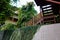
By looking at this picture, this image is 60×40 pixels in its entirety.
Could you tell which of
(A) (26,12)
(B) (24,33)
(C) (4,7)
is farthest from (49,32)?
(A) (26,12)

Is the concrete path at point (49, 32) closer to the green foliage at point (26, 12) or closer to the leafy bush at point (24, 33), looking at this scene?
the leafy bush at point (24, 33)

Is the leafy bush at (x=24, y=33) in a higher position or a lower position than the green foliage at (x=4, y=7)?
lower

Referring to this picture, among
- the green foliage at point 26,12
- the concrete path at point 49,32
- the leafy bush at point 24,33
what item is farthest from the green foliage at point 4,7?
the concrete path at point 49,32

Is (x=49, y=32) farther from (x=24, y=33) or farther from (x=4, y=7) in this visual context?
(x=4, y=7)

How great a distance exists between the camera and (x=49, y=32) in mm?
A: 5625

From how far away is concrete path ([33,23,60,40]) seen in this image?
5.44 m

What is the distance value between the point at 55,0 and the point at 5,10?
428 centimetres

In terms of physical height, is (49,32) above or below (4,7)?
below

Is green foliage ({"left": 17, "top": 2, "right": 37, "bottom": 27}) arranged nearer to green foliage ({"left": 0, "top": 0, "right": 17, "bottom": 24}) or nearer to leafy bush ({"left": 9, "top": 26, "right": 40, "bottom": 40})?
green foliage ({"left": 0, "top": 0, "right": 17, "bottom": 24})

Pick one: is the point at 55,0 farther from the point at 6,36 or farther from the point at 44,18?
the point at 6,36

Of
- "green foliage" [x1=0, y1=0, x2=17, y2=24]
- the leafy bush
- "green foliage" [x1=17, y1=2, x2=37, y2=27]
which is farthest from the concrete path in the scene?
"green foliage" [x1=17, y1=2, x2=37, y2=27]

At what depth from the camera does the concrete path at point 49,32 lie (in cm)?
544

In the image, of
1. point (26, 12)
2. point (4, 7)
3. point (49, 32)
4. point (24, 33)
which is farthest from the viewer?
point (26, 12)

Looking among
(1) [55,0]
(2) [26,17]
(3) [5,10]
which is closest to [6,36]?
(1) [55,0]
